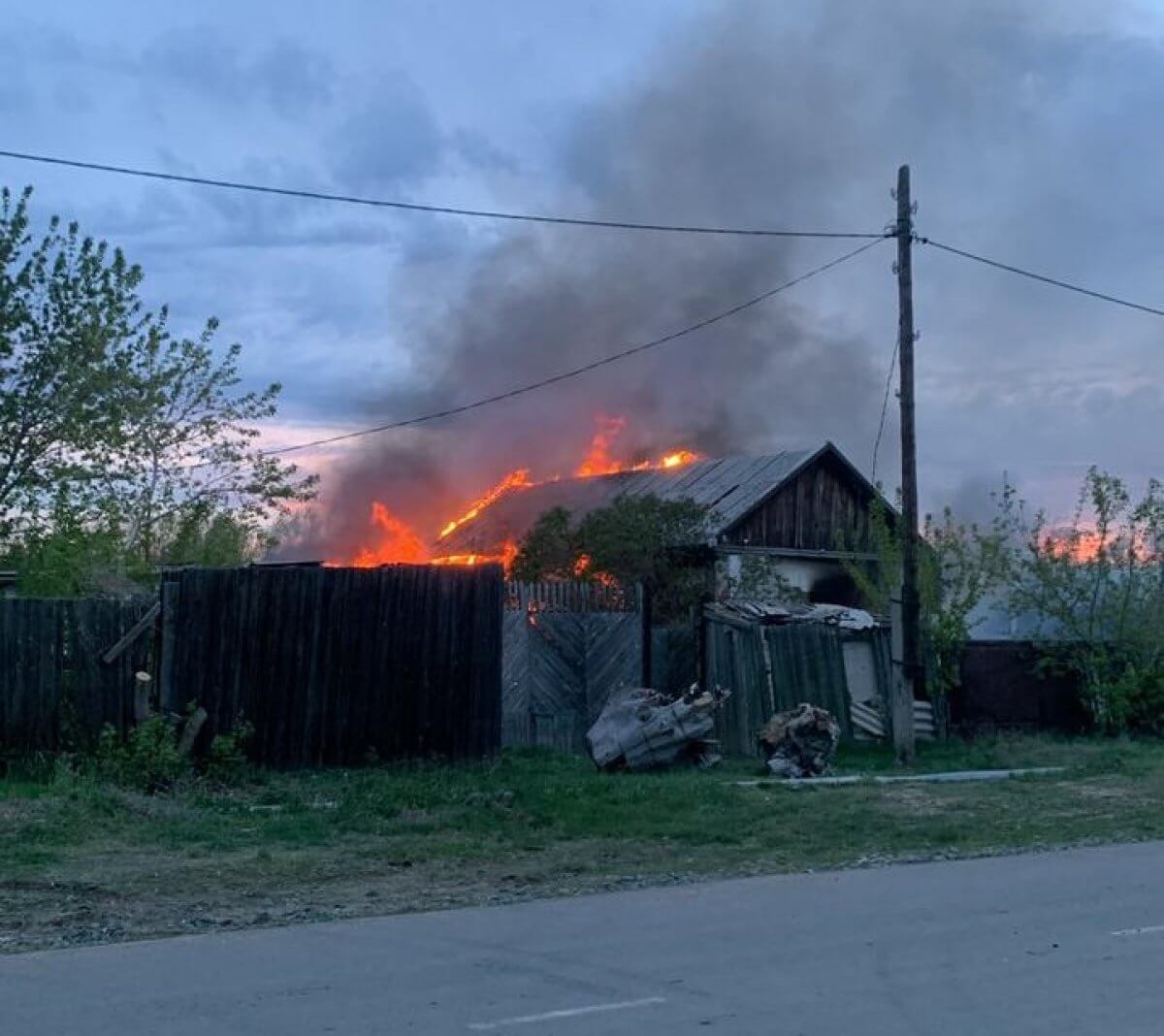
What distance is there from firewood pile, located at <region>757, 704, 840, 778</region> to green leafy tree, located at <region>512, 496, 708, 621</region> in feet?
22.1

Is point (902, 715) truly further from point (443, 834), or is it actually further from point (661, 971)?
point (661, 971)

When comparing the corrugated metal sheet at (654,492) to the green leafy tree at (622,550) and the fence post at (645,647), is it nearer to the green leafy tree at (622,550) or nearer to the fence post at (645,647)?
the green leafy tree at (622,550)

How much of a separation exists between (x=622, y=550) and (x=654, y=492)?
21.6ft

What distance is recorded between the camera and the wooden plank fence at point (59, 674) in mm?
14133

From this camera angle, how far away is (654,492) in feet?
99.8

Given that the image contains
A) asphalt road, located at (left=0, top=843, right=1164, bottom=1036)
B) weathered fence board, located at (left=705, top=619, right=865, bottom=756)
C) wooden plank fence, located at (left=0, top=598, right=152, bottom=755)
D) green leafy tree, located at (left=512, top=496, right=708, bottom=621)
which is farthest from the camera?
green leafy tree, located at (left=512, top=496, right=708, bottom=621)

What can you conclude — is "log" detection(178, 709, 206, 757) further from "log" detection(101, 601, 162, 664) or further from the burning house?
the burning house

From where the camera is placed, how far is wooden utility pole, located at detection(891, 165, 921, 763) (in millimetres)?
18047

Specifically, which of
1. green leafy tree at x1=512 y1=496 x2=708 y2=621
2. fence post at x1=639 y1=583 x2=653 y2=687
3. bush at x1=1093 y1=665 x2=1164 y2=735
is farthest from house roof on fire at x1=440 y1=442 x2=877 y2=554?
fence post at x1=639 y1=583 x2=653 y2=687

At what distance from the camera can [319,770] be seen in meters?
15.1

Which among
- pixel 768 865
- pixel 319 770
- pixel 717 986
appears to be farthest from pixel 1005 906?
pixel 319 770

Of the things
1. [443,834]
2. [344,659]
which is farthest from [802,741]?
[443,834]

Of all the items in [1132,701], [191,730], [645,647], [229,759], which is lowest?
[229,759]

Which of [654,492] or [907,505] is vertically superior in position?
[654,492]
